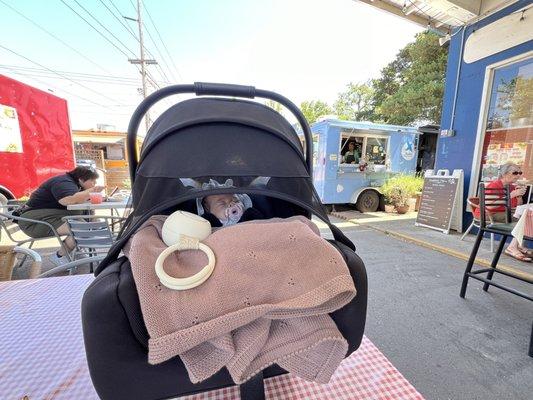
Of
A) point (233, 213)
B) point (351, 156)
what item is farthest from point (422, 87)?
point (233, 213)

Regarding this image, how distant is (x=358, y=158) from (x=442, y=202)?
2.37m

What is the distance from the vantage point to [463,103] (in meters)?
4.67

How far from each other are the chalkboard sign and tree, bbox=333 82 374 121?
13376mm

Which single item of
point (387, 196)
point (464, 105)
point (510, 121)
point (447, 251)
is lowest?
point (447, 251)

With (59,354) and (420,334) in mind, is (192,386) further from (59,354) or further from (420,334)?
(420,334)

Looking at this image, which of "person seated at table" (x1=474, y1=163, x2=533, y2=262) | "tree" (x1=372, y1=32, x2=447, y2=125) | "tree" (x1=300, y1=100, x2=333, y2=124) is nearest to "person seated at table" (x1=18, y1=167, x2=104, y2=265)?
"person seated at table" (x1=474, y1=163, x2=533, y2=262)

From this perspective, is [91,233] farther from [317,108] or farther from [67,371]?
[317,108]

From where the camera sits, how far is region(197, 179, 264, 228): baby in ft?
3.95

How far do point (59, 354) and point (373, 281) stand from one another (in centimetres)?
283

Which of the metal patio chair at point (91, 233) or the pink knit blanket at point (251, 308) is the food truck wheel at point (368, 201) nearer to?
the metal patio chair at point (91, 233)

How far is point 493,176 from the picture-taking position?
434 cm

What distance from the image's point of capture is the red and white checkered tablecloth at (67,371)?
66cm

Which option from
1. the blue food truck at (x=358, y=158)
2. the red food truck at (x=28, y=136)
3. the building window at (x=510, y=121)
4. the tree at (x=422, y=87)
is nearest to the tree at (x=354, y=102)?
the tree at (x=422, y=87)

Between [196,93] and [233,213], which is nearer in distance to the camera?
[196,93]
